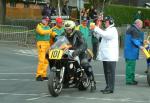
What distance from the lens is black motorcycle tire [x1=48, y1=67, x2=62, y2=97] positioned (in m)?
13.2

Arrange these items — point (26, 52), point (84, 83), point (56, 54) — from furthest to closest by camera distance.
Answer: point (26, 52)
point (84, 83)
point (56, 54)

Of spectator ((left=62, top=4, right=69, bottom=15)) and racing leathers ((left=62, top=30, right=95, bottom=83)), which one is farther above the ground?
spectator ((left=62, top=4, right=69, bottom=15))

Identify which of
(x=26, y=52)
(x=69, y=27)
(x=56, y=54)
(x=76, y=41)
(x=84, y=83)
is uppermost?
(x=69, y=27)

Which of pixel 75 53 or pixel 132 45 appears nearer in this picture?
pixel 75 53

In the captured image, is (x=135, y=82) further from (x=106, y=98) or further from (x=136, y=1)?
(x=136, y=1)

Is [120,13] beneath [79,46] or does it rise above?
above

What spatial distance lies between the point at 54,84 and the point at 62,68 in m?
0.48

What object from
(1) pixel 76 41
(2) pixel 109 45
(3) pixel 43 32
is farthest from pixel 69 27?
(3) pixel 43 32

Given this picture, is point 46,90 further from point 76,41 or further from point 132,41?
point 132,41

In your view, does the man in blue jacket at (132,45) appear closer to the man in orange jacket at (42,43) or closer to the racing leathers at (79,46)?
the racing leathers at (79,46)

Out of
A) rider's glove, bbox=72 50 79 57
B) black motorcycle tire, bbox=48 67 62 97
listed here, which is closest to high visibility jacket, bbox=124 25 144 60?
rider's glove, bbox=72 50 79 57

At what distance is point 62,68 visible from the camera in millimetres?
13516

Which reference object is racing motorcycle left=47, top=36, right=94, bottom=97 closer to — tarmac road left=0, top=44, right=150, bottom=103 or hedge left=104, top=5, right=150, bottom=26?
tarmac road left=0, top=44, right=150, bottom=103

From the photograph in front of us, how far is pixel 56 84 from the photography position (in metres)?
13.3
